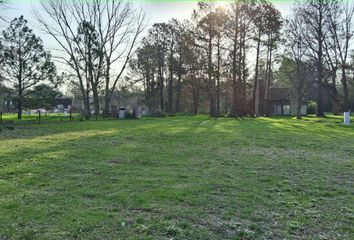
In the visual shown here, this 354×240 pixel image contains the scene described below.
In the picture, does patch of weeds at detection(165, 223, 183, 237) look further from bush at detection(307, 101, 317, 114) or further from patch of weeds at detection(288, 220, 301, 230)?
bush at detection(307, 101, 317, 114)

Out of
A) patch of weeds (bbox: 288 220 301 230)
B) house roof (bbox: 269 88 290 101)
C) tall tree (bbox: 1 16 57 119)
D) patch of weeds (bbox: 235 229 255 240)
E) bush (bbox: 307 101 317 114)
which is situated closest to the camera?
patch of weeds (bbox: 235 229 255 240)

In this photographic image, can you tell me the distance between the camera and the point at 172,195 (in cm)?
593

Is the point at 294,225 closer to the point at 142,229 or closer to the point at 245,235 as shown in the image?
the point at 245,235

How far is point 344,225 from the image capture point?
4.74 m

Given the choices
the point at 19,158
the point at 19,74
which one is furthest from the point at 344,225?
the point at 19,74

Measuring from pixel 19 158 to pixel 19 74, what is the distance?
27035mm

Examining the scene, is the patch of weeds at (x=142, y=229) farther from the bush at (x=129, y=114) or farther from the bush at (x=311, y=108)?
the bush at (x=311, y=108)

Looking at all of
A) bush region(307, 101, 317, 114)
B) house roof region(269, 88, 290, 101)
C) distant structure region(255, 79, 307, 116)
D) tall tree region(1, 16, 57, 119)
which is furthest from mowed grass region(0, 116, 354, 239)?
house roof region(269, 88, 290, 101)

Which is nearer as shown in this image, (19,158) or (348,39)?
(19,158)

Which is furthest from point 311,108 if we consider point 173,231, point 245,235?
point 173,231

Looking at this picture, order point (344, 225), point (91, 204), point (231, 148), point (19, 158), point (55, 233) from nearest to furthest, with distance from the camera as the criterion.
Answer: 1. point (55, 233)
2. point (344, 225)
3. point (91, 204)
4. point (19, 158)
5. point (231, 148)

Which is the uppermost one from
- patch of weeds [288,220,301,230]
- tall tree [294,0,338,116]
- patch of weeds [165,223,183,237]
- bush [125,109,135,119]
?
tall tree [294,0,338,116]

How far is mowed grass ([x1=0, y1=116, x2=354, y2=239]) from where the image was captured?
4.41 metres

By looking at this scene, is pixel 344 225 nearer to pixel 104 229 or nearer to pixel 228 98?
pixel 104 229
